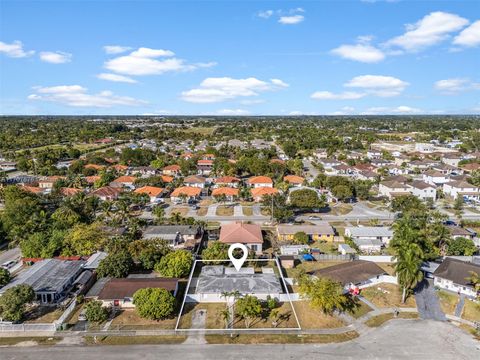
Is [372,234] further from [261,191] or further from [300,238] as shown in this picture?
[261,191]

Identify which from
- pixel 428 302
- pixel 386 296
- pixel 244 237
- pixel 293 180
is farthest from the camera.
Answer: pixel 293 180

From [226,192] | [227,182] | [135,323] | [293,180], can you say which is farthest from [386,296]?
[227,182]

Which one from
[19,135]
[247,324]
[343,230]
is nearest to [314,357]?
[247,324]

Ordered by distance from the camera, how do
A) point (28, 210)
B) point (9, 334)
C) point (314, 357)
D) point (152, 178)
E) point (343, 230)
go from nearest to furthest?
point (314, 357) → point (9, 334) → point (28, 210) → point (343, 230) → point (152, 178)

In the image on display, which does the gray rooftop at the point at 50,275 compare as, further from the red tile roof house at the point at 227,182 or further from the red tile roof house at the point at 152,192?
the red tile roof house at the point at 227,182

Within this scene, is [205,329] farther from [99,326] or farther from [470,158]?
[470,158]

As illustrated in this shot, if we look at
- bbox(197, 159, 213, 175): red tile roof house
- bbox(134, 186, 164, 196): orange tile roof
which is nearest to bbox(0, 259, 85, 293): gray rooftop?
bbox(134, 186, 164, 196): orange tile roof
